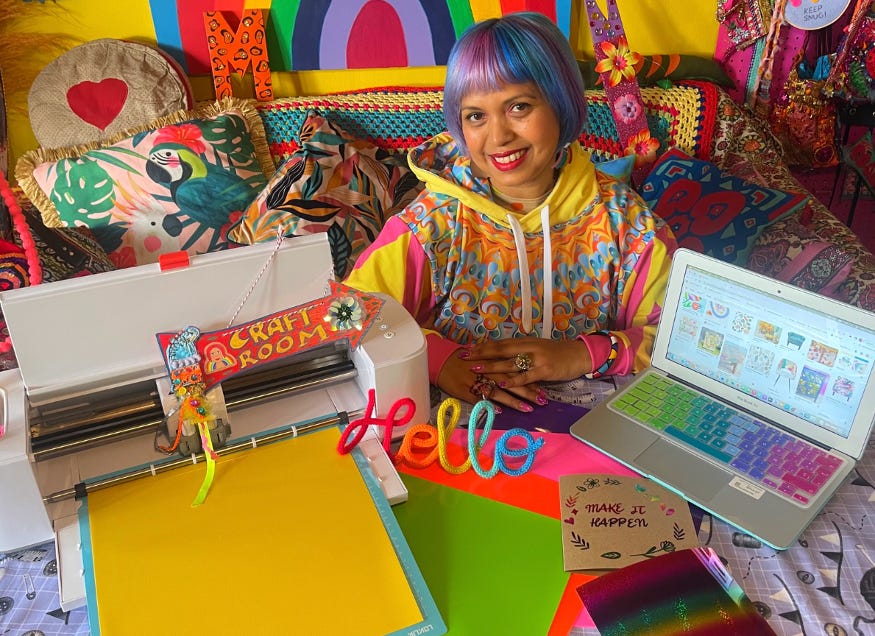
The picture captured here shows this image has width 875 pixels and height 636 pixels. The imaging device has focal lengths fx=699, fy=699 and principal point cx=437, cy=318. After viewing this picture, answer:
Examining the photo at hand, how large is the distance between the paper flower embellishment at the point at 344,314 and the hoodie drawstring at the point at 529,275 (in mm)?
357

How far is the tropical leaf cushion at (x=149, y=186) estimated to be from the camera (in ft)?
5.38

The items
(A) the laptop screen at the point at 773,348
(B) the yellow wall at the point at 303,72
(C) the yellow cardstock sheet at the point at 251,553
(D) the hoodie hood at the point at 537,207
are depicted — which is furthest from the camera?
(B) the yellow wall at the point at 303,72

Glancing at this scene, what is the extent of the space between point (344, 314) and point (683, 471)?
1.46 ft

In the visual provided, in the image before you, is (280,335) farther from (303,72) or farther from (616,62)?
(616,62)

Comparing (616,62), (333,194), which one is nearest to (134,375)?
(333,194)

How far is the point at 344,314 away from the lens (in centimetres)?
85

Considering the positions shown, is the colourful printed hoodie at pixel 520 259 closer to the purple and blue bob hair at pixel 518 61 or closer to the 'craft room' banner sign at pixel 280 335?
the purple and blue bob hair at pixel 518 61

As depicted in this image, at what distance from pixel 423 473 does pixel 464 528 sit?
101 mm

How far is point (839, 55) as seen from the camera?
2.17 meters

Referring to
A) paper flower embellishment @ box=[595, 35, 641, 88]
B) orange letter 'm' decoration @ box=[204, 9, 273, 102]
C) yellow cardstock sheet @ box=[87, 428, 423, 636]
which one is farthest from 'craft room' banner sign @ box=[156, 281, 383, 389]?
paper flower embellishment @ box=[595, 35, 641, 88]

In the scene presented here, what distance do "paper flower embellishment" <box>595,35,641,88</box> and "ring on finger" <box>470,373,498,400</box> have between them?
4.29 feet

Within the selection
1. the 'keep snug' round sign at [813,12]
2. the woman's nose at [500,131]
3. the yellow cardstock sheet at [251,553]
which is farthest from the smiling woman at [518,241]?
the 'keep snug' round sign at [813,12]

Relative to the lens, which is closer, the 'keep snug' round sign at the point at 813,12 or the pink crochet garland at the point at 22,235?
the pink crochet garland at the point at 22,235

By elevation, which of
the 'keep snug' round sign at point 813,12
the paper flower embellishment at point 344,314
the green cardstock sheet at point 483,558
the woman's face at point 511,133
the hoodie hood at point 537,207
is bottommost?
the green cardstock sheet at point 483,558
